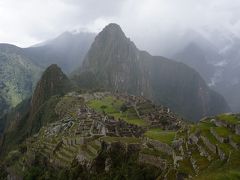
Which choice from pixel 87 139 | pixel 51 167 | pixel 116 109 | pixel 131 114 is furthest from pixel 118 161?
pixel 116 109

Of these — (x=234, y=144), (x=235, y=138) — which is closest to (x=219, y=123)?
(x=235, y=138)

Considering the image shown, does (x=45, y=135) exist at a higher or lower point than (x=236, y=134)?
lower

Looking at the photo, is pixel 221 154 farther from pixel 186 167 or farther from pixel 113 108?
pixel 113 108

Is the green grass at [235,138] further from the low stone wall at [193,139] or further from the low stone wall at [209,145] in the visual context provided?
the low stone wall at [193,139]

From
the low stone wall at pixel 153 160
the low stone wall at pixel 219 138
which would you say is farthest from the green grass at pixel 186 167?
the low stone wall at pixel 153 160

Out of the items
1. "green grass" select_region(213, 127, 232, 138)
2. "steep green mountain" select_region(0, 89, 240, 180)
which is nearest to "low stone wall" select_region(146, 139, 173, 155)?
"steep green mountain" select_region(0, 89, 240, 180)

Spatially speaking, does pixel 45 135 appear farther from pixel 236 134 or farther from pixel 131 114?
pixel 236 134
